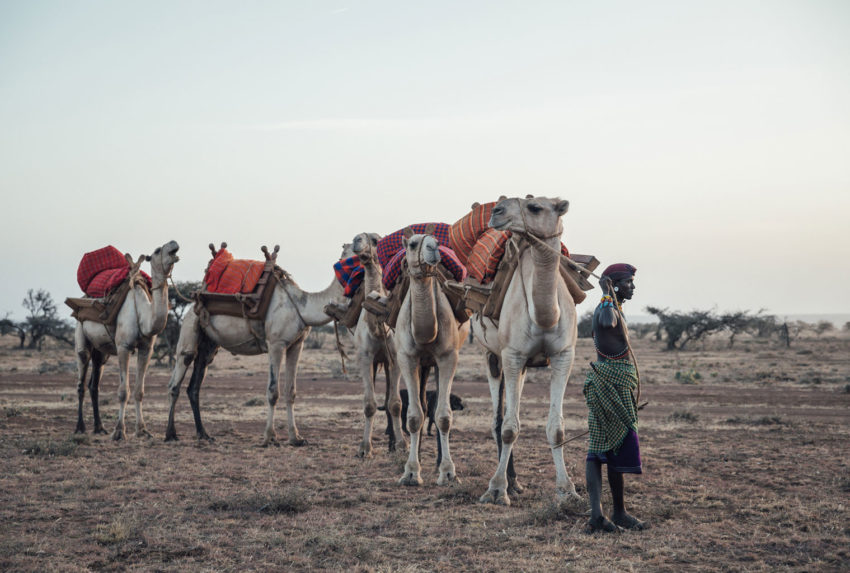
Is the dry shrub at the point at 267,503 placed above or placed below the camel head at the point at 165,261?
below

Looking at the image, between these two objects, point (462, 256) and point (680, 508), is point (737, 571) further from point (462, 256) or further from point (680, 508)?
point (462, 256)

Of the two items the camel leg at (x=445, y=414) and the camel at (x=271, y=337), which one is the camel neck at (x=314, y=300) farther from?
the camel leg at (x=445, y=414)

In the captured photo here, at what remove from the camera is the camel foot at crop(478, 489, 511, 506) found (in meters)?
7.47

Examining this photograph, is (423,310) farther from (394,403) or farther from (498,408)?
(394,403)

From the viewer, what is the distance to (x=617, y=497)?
21.2ft

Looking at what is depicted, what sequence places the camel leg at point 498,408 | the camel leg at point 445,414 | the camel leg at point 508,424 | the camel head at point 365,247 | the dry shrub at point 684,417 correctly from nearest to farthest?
the camel leg at point 508,424, the camel leg at point 498,408, the camel leg at point 445,414, the camel head at point 365,247, the dry shrub at point 684,417

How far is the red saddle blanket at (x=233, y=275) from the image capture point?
42.2 ft

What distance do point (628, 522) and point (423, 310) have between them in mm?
3064

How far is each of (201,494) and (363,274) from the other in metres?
4.26

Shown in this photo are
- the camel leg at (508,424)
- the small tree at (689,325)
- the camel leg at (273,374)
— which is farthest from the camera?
the small tree at (689,325)

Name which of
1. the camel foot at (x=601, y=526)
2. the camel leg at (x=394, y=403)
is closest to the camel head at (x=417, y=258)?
the camel leg at (x=394, y=403)

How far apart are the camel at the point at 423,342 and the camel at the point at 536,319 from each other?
0.95m

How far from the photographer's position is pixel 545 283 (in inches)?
271

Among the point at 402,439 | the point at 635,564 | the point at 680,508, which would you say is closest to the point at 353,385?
the point at 402,439
